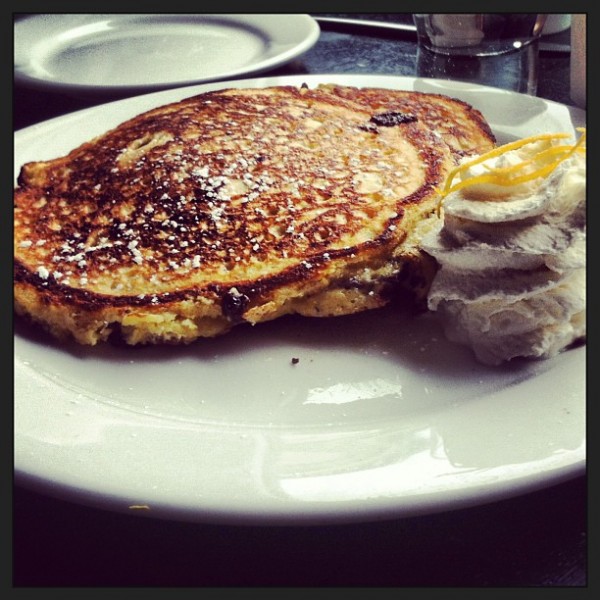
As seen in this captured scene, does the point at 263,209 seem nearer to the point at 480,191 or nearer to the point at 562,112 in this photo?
the point at 480,191

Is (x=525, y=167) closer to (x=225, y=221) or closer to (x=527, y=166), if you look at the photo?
(x=527, y=166)

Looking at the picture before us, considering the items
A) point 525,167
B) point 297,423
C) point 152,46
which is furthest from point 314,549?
point 152,46

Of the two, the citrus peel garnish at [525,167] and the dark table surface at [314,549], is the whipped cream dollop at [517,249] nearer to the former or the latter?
the citrus peel garnish at [525,167]

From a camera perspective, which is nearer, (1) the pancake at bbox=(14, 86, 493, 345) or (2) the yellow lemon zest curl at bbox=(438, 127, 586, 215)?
(2) the yellow lemon zest curl at bbox=(438, 127, 586, 215)

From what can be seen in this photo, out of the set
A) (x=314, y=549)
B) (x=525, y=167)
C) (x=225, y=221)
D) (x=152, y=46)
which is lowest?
(x=314, y=549)

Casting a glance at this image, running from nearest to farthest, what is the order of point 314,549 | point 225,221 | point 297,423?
point 314,549, point 297,423, point 225,221

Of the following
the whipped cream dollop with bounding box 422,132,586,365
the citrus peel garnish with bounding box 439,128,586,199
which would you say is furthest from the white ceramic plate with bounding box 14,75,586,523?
the citrus peel garnish with bounding box 439,128,586,199

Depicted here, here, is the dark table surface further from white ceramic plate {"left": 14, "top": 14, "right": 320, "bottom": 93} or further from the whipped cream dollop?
white ceramic plate {"left": 14, "top": 14, "right": 320, "bottom": 93}
